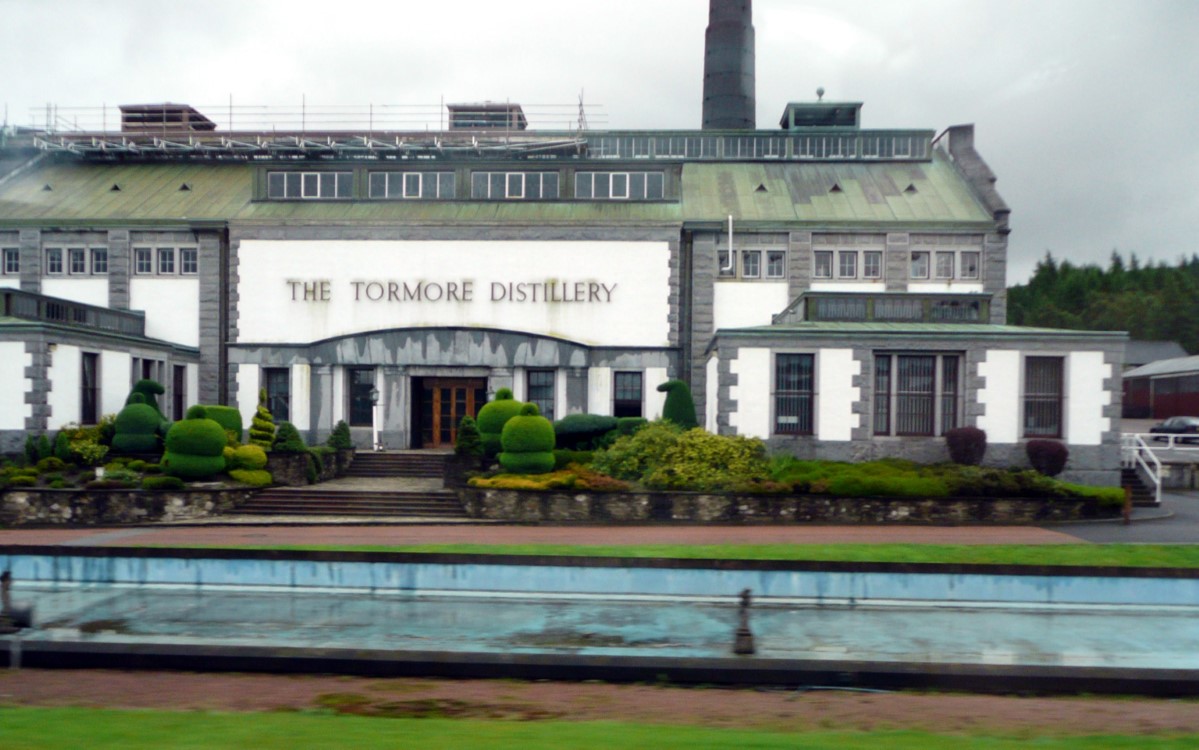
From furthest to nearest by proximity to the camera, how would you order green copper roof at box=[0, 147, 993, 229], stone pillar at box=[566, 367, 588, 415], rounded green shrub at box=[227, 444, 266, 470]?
green copper roof at box=[0, 147, 993, 229], stone pillar at box=[566, 367, 588, 415], rounded green shrub at box=[227, 444, 266, 470]

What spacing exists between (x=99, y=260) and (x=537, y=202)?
20.5m

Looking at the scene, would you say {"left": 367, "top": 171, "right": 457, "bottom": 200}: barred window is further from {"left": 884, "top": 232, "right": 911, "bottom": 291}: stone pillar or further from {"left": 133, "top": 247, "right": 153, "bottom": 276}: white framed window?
{"left": 884, "top": 232, "right": 911, "bottom": 291}: stone pillar

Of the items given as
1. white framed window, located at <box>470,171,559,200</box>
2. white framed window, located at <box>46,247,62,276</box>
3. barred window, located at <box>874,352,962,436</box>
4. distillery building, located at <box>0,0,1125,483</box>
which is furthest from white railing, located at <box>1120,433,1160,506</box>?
white framed window, located at <box>46,247,62,276</box>

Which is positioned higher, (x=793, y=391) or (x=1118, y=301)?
(x=1118, y=301)

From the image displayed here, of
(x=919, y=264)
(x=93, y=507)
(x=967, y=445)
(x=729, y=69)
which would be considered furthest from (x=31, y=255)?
(x=919, y=264)

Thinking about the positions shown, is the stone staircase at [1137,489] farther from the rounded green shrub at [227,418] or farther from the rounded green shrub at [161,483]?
the rounded green shrub at [227,418]

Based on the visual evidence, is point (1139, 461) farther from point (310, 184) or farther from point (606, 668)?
point (310, 184)

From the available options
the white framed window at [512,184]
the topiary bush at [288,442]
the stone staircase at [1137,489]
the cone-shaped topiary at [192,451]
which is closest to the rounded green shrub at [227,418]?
the topiary bush at [288,442]

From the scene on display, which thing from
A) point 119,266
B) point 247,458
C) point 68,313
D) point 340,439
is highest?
point 119,266

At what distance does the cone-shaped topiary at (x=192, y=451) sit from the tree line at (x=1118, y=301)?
8959 cm

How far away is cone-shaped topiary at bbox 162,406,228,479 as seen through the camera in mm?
26109

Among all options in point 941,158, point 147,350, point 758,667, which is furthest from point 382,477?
point 941,158

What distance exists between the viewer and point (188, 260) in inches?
1542

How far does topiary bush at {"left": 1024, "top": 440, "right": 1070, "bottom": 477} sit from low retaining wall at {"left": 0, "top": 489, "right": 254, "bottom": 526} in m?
25.2
